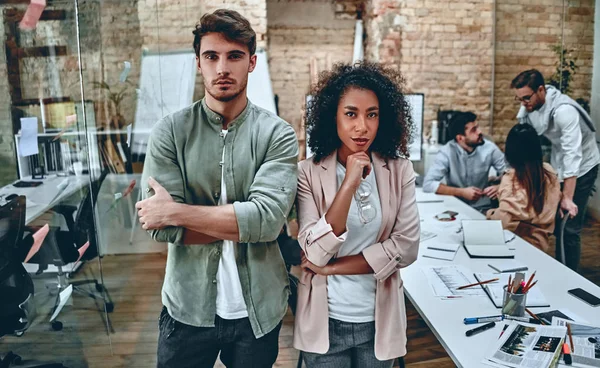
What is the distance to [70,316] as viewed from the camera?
9.48ft

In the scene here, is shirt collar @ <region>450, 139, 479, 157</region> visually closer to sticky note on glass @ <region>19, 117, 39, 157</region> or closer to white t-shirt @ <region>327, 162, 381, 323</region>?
white t-shirt @ <region>327, 162, 381, 323</region>

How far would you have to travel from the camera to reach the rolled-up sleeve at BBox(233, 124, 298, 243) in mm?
1344

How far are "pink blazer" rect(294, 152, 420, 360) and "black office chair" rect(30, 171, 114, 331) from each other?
162 centimetres

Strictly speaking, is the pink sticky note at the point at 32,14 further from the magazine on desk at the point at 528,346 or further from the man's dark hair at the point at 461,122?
the man's dark hair at the point at 461,122

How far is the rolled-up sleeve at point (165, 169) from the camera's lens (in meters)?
1.35

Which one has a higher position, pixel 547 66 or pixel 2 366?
pixel 547 66

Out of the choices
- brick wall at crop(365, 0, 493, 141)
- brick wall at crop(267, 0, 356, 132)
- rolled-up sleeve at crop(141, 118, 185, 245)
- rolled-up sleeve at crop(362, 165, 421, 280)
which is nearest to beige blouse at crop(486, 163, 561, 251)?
rolled-up sleeve at crop(362, 165, 421, 280)

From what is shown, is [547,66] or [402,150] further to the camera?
[547,66]

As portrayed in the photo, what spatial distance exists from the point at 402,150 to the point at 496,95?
4.53 meters

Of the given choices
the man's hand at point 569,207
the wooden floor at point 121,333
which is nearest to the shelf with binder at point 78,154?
the wooden floor at point 121,333

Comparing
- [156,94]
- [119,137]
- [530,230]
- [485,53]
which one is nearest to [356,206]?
[530,230]

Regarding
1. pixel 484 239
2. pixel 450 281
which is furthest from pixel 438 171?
pixel 450 281

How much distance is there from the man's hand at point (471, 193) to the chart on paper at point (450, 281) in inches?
55.5

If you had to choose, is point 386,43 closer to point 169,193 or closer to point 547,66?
point 547,66
